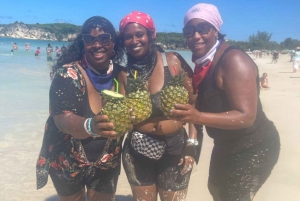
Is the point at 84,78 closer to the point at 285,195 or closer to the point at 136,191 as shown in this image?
the point at 136,191

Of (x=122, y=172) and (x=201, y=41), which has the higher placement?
(x=201, y=41)

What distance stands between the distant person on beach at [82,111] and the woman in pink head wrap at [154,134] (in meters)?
0.19

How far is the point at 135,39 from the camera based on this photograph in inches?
128

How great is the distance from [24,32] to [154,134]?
17516 cm

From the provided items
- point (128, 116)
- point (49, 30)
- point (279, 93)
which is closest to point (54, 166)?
point (128, 116)

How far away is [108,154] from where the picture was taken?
3.43 m

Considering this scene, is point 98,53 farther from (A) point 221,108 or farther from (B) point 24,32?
(B) point 24,32

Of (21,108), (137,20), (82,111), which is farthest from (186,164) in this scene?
(21,108)

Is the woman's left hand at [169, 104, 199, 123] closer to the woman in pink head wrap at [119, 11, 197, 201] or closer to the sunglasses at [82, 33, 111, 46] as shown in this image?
the woman in pink head wrap at [119, 11, 197, 201]

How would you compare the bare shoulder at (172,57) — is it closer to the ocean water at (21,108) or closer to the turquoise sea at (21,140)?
the turquoise sea at (21,140)

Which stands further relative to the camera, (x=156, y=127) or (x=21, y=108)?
(x=21, y=108)

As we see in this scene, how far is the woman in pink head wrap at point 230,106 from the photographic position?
8.85ft

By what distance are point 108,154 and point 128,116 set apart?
1.03 meters

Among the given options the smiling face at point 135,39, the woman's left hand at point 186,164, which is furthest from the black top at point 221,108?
the smiling face at point 135,39
